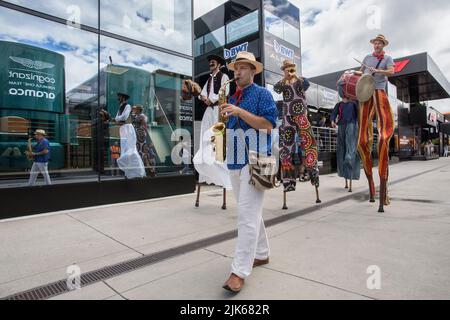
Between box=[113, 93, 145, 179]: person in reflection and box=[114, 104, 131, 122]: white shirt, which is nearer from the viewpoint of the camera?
box=[113, 93, 145, 179]: person in reflection

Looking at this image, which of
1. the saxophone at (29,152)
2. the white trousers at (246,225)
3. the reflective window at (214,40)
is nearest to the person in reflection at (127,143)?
the saxophone at (29,152)

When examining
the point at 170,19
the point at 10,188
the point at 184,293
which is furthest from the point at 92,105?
the point at 184,293

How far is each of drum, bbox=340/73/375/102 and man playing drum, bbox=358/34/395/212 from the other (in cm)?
13

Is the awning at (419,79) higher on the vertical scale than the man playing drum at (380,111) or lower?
higher

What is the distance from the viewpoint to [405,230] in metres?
3.37

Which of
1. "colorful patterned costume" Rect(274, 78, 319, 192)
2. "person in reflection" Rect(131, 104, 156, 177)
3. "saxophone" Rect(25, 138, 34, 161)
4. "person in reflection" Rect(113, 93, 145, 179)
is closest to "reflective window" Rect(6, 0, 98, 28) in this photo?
"person in reflection" Rect(113, 93, 145, 179)

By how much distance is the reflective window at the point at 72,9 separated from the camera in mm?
5332

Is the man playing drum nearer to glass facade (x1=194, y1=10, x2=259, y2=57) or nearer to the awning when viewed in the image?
glass facade (x1=194, y1=10, x2=259, y2=57)

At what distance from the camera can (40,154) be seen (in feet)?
18.4

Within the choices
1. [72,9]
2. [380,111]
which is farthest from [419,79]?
[72,9]

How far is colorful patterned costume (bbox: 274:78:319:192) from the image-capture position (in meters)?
5.20

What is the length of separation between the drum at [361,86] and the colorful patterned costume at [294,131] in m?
0.80

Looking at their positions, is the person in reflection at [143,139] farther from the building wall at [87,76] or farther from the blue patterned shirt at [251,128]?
the blue patterned shirt at [251,128]

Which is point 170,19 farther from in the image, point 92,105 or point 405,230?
point 405,230
